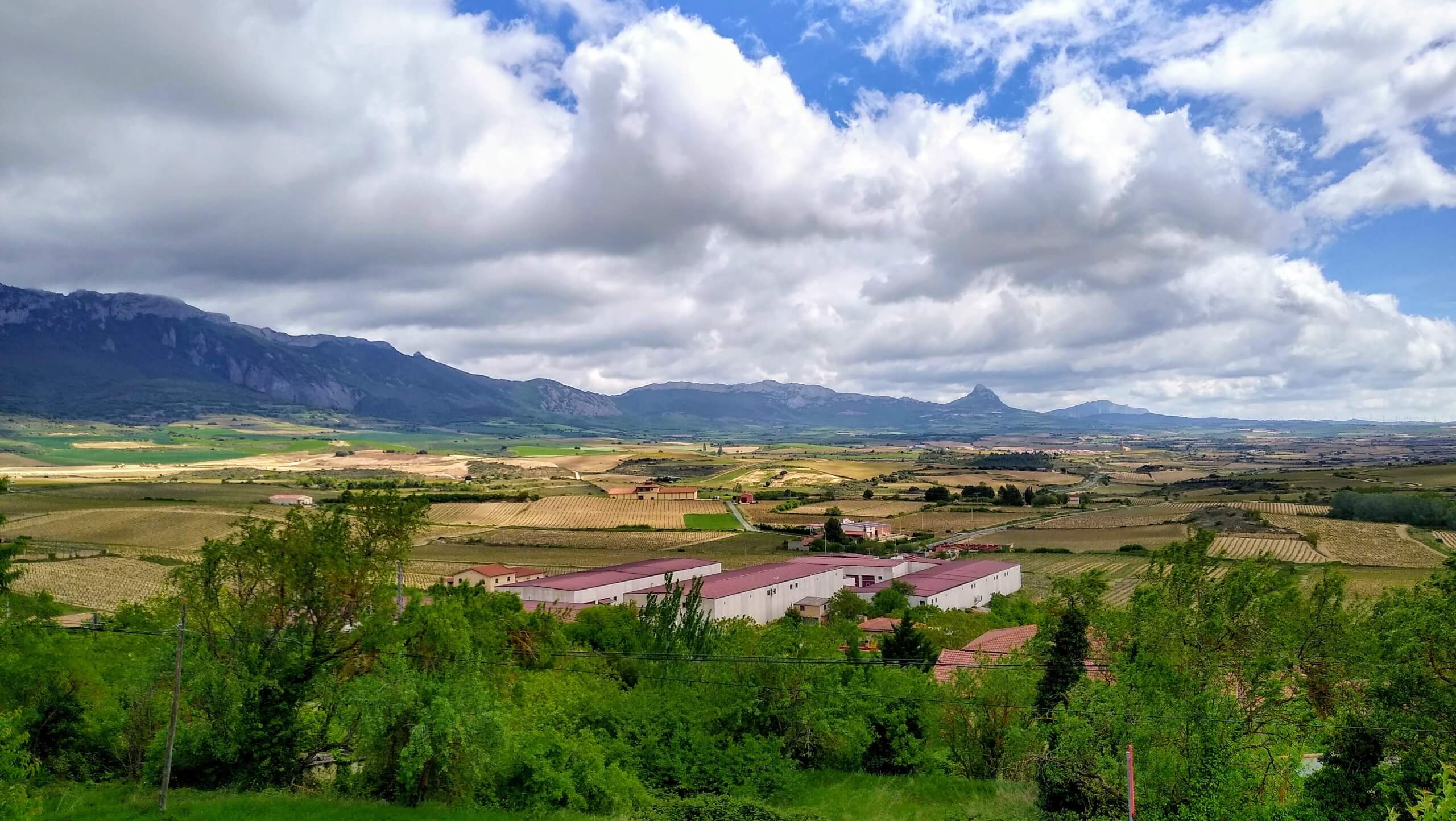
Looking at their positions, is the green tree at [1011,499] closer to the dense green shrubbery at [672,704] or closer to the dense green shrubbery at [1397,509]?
the dense green shrubbery at [1397,509]

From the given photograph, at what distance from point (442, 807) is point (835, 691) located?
50.3 feet

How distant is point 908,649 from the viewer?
40.8m

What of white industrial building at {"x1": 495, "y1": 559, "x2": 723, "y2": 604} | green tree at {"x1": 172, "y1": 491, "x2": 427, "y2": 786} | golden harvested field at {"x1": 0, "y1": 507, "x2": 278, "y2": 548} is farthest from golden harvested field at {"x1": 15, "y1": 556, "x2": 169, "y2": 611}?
green tree at {"x1": 172, "y1": 491, "x2": 427, "y2": 786}

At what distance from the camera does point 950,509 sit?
468 feet

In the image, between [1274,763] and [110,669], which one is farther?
[110,669]

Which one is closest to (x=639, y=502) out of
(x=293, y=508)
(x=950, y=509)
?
(x=950, y=509)

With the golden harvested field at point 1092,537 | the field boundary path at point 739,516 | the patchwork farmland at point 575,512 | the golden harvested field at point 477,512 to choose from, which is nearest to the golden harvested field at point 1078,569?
the golden harvested field at point 1092,537

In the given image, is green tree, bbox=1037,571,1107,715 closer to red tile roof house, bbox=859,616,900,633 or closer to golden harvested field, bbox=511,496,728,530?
red tile roof house, bbox=859,616,900,633

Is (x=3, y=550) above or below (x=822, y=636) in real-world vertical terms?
above

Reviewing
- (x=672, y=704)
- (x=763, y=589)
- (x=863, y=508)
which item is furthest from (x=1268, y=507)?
(x=672, y=704)

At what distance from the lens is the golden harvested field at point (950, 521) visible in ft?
394

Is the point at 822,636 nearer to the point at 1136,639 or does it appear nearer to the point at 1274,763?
the point at 1136,639

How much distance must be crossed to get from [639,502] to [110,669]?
11521cm

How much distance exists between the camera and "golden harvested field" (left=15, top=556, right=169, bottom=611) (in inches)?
2518
